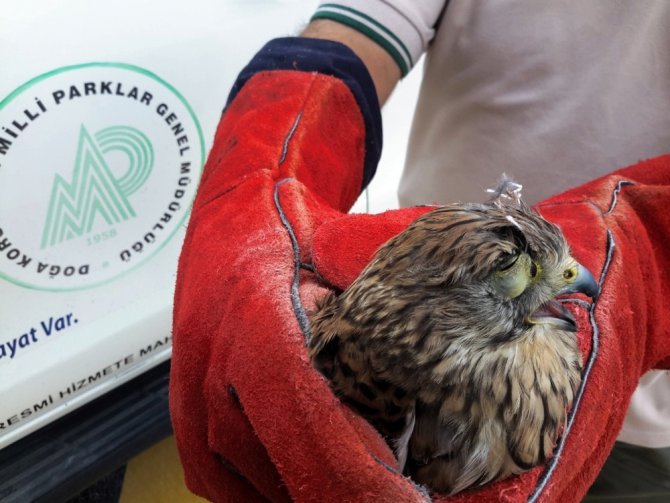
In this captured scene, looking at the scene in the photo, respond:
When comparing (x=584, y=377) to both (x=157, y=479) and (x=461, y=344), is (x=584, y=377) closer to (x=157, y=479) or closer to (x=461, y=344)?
(x=461, y=344)

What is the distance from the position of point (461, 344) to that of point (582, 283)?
0.85 feet

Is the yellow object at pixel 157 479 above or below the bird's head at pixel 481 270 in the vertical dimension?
below

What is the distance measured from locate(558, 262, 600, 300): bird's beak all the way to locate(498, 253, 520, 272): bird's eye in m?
0.14

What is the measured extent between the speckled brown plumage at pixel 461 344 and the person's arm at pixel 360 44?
67 cm

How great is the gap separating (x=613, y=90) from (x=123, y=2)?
1.20m

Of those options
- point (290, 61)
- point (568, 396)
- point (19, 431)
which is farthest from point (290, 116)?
point (19, 431)

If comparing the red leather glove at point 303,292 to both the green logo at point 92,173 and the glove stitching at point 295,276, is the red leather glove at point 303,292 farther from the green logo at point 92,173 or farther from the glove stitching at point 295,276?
the green logo at point 92,173

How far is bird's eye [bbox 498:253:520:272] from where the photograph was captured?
2.90 feet

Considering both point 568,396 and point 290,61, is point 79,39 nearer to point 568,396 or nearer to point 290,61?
A: point 290,61

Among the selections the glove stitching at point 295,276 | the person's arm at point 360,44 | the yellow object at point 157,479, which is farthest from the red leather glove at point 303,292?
the yellow object at point 157,479

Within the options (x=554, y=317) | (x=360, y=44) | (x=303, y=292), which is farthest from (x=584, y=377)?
(x=360, y=44)

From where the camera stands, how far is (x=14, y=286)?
4.84 ft

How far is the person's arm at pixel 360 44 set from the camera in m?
1.49

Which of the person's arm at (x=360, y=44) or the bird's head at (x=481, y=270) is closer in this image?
the bird's head at (x=481, y=270)
